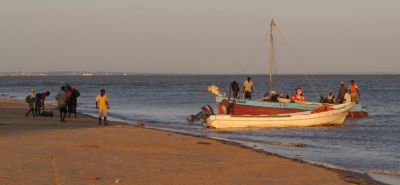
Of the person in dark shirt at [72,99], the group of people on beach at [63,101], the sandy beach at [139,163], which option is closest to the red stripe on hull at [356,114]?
the group of people on beach at [63,101]

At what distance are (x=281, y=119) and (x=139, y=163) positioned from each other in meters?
14.6

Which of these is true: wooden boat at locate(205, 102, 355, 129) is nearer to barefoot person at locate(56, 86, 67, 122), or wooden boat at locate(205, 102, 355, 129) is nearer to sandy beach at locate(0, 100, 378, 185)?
barefoot person at locate(56, 86, 67, 122)

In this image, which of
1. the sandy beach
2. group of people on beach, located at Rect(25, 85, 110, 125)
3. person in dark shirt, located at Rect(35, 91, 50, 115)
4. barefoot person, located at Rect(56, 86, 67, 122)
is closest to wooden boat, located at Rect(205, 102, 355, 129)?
group of people on beach, located at Rect(25, 85, 110, 125)

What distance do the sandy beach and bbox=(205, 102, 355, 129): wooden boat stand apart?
6.86 metres

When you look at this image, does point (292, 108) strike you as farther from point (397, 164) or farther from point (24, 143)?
point (24, 143)

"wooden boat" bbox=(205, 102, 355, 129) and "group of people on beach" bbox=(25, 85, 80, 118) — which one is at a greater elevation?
"group of people on beach" bbox=(25, 85, 80, 118)

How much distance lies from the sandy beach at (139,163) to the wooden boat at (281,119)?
22.5 feet

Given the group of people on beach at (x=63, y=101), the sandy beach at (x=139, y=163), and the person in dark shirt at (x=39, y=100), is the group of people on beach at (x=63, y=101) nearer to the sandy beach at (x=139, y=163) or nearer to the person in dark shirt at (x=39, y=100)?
the person in dark shirt at (x=39, y=100)

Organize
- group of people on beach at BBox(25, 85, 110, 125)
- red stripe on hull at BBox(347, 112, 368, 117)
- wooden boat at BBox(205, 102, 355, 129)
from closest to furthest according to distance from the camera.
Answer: group of people on beach at BBox(25, 85, 110, 125) < wooden boat at BBox(205, 102, 355, 129) < red stripe on hull at BBox(347, 112, 368, 117)

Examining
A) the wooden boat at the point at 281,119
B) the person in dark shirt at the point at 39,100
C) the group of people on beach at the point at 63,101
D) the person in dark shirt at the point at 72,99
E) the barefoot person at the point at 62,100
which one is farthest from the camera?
the person in dark shirt at the point at 39,100

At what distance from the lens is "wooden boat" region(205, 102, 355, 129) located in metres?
26.0

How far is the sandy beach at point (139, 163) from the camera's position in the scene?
11.1 metres

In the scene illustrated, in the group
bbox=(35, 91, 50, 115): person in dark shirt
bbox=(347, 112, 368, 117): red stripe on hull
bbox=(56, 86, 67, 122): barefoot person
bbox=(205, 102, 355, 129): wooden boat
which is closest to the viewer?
bbox=(56, 86, 67, 122): barefoot person

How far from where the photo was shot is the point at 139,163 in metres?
13.1
